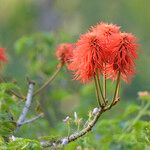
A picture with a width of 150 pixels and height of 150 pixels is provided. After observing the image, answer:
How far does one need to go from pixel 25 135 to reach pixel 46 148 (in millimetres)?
1066

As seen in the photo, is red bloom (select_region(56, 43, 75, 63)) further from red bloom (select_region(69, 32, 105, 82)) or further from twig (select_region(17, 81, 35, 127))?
red bloom (select_region(69, 32, 105, 82))

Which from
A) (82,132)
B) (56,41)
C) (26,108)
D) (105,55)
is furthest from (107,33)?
(56,41)

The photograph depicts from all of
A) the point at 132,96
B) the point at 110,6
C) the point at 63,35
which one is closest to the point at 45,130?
the point at 63,35

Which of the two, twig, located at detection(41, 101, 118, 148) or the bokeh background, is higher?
the bokeh background

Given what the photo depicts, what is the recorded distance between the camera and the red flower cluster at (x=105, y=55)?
3.44 metres

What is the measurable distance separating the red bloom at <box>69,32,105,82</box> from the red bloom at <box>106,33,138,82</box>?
0.06m

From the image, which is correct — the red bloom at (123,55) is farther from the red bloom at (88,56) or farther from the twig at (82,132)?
the twig at (82,132)

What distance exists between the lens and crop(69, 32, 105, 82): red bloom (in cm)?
342

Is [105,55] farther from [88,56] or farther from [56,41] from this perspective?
[56,41]

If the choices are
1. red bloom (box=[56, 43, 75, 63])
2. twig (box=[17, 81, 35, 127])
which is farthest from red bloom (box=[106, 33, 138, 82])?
red bloom (box=[56, 43, 75, 63])

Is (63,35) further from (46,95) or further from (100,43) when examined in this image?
(100,43)

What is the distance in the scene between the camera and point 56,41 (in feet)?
25.2

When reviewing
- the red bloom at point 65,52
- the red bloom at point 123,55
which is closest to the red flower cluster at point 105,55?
the red bloom at point 123,55

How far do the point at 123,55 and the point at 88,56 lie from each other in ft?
0.52
